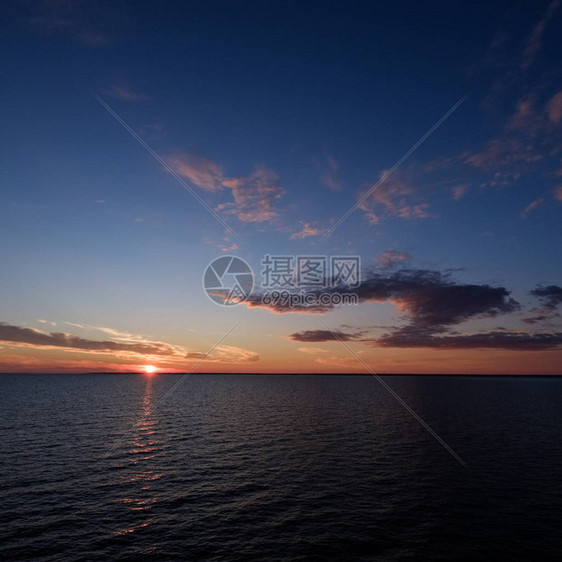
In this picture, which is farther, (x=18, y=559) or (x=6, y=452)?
(x=6, y=452)

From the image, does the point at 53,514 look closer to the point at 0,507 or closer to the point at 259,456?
the point at 0,507

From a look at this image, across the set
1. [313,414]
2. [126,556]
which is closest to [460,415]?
[313,414]

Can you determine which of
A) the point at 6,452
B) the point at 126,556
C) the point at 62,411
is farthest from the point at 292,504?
the point at 62,411

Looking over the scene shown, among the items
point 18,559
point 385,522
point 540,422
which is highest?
point 540,422

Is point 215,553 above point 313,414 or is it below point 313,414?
below

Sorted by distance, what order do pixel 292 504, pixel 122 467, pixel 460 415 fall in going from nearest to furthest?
pixel 292 504 < pixel 122 467 < pixel 460 415

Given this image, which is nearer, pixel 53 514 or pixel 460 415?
pixel 53 514

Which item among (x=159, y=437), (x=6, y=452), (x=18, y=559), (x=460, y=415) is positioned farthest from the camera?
(x=460, y=415)

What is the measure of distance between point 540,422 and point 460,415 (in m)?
18.1

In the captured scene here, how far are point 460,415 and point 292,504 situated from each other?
8100 cm

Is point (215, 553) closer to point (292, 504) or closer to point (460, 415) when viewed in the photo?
point (292, 504)

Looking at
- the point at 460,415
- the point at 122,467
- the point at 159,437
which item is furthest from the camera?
the point at 460,415

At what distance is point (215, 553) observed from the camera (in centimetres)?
2556

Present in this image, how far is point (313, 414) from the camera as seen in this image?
9738cm
